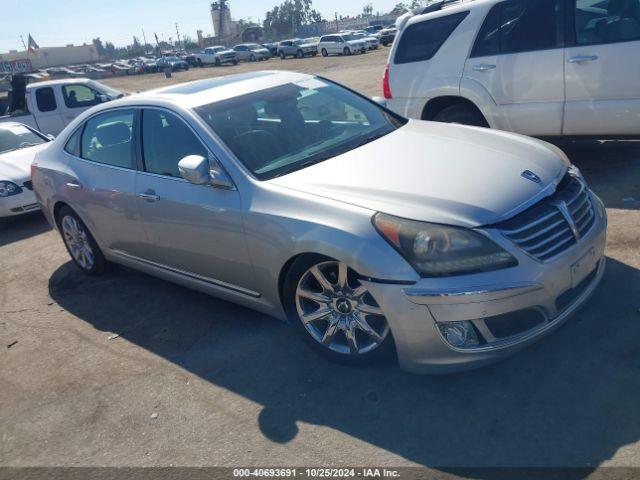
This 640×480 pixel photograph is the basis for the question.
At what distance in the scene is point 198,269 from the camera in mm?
4043

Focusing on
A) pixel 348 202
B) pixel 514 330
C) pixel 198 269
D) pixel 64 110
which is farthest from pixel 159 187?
pixel 64 110

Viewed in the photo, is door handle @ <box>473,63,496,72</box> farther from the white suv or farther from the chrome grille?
the chrome grille

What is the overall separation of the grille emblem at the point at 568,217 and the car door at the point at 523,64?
2956mm

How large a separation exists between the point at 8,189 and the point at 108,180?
13.1ft

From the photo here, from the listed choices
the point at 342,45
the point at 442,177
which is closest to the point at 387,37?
the point at 342,45

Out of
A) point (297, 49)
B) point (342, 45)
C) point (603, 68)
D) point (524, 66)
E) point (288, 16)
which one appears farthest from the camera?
point (288, 16)

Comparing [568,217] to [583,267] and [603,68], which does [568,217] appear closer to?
[583,267]

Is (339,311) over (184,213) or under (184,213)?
under

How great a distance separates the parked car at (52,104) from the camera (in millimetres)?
12109

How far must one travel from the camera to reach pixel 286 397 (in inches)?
129

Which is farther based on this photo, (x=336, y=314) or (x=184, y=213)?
(x=184, y=213)

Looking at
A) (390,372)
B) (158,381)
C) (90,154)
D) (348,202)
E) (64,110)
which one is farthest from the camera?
(64,110)

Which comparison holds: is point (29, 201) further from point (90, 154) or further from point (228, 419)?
point (228, 419)

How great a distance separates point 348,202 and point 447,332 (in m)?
0.87
